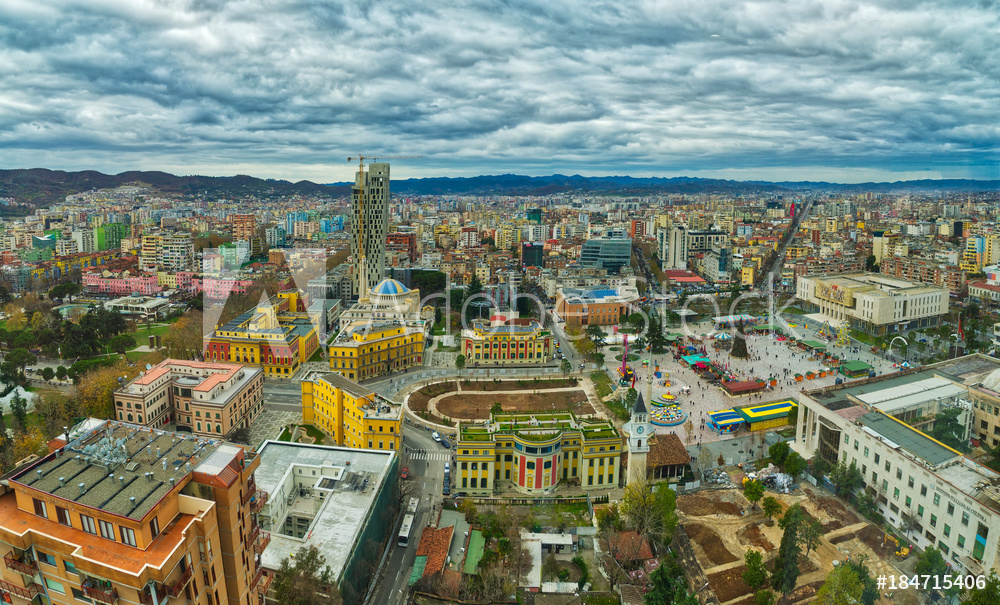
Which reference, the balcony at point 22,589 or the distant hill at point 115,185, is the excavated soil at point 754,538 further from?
the distant hill at point 115,185

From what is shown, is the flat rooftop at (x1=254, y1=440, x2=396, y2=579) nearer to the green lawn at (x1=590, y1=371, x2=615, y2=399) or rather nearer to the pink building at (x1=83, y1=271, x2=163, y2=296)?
the green lawn at (x1=590, y1=371, x2=615, y2=399)

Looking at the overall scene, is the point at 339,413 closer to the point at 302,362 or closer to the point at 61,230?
the point at 302,362

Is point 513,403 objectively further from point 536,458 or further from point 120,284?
point 120,284

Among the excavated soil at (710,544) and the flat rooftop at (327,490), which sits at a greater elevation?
the flat rooftop at (327,490)

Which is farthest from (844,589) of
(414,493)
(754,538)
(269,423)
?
(269,423)

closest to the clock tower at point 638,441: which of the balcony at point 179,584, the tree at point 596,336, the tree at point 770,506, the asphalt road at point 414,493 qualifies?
the tree at point 770,506

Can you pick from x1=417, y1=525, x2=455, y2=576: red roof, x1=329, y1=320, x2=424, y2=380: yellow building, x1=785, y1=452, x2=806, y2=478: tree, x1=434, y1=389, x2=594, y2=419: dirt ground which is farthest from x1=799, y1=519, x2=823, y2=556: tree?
x1=329, y1=320, x2=424, y2=380: yellow building

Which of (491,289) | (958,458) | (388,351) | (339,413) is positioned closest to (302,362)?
(388,351)
